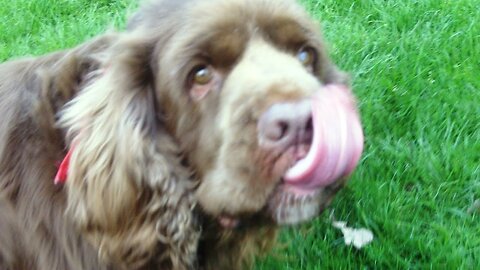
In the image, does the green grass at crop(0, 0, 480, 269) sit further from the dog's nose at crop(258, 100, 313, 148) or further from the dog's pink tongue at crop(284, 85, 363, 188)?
the dog's nose at crop(258, 100, 313, 148)

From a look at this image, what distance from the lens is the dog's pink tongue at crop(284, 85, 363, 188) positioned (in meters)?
A: 2.78

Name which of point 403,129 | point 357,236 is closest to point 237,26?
point 357,236

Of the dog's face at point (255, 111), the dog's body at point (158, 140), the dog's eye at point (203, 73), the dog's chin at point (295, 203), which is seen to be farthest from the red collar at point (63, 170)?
the dog's chin at point (295, 203)

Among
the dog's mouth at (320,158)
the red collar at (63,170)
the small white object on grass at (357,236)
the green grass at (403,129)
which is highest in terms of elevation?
the dog's mouth at (320,158)

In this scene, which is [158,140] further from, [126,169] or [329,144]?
[329,144]

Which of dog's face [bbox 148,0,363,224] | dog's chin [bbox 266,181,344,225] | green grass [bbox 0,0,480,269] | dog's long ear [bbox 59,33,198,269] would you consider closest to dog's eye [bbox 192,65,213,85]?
dog's face [bbox 148,0,363,224]

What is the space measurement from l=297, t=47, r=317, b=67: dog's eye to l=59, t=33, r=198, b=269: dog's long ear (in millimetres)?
588

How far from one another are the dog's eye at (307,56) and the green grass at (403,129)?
1.00 metres

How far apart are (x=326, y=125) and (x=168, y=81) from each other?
0.71 m

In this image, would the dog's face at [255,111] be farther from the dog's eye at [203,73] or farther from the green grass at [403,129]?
the green grass at [403,129]

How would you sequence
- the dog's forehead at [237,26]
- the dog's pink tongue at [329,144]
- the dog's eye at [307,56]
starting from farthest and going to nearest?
1. the dog's eye at [307,56]
2. the dog's forehead at [237,26]
3. the dog's pink tongue at [329,144]

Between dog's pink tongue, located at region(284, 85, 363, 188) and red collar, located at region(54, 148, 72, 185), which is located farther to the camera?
red collar, located at region(54, 148, 72, 185)

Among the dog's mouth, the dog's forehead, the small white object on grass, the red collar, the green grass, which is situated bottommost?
the small white object on grass

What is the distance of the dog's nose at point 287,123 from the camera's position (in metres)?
2.80
